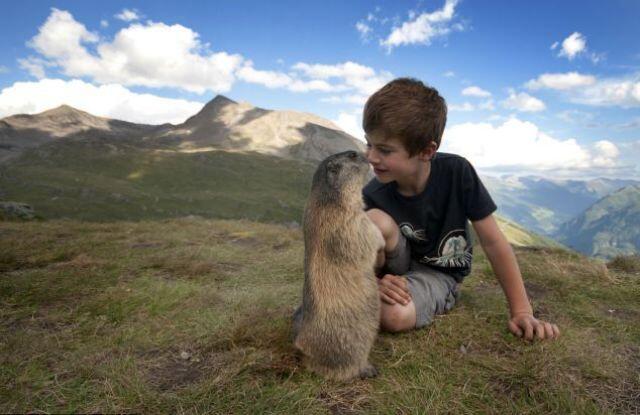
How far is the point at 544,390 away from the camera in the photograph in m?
3.55

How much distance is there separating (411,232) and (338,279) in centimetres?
186

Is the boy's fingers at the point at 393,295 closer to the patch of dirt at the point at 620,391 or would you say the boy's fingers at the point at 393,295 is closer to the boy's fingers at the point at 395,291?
the boy's fingers at the point at 395,291

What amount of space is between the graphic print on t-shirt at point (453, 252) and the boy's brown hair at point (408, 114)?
1.44 m

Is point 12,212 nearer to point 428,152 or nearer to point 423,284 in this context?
point 423,284

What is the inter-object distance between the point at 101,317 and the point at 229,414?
3127 mm

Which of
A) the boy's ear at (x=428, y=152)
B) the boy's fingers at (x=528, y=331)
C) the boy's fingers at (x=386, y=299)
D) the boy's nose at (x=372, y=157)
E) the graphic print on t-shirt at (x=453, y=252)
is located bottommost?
the boy's fingers at (x=528, y=331)

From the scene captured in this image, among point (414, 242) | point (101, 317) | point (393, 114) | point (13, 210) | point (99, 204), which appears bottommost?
point (99, 204)

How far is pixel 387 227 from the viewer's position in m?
5.09

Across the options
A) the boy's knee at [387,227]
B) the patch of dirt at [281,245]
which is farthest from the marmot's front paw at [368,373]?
the patch of dirt at [281,245]

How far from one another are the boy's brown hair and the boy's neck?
1.45ft

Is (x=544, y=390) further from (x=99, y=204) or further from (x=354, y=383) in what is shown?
(x=99, y=204)

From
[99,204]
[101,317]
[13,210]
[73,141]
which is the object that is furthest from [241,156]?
[101,317]

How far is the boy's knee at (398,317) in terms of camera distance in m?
4.88

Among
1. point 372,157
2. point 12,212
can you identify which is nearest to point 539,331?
point 372,157
